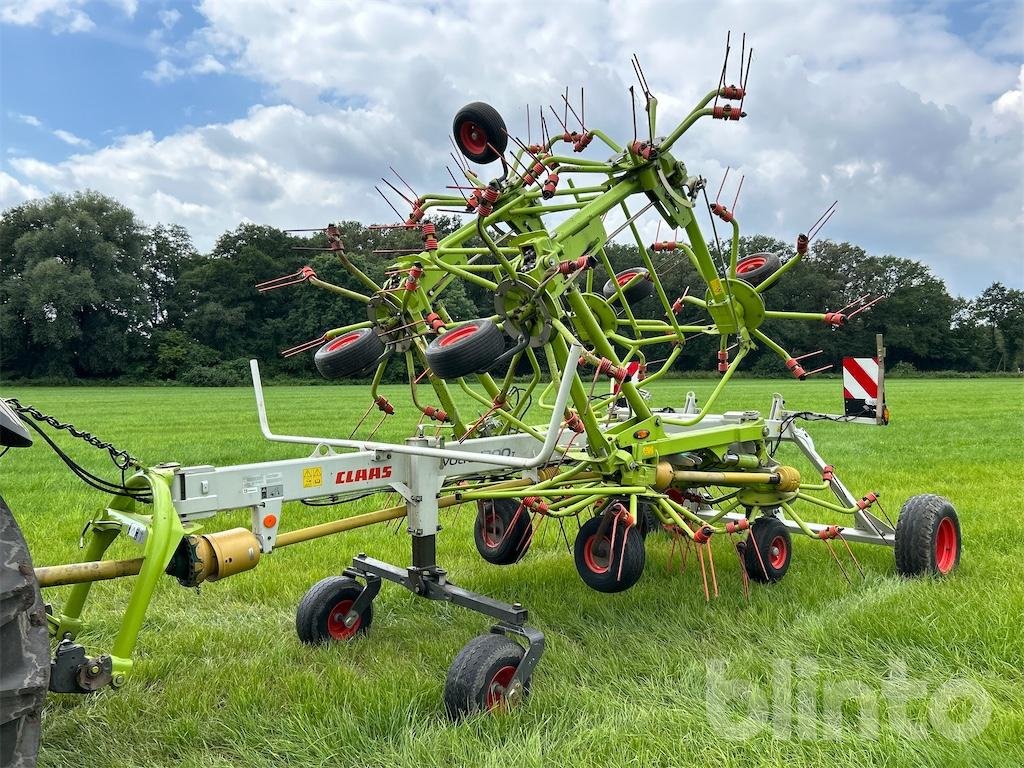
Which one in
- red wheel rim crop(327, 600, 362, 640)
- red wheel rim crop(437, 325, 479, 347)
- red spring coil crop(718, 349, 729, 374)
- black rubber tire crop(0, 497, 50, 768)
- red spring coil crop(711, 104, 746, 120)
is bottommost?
red wheel rim crop(327, 600, 362, 640)

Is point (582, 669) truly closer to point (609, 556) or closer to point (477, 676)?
point (609, 556)

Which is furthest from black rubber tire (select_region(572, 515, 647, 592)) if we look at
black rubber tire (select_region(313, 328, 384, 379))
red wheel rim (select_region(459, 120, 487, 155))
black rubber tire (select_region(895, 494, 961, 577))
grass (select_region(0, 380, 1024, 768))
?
red wheel rim (select_region(459, 120, 487, 155))

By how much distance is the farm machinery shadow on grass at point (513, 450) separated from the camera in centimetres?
376

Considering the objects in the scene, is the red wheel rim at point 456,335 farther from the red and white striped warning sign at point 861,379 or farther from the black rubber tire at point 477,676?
the red and white striped warning sign at point 861,379

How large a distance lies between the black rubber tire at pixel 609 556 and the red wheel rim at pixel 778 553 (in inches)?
67.4

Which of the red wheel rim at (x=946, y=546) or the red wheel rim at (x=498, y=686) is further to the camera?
the red wheel rim at (x=946, y=546)

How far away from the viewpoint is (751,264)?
663cm

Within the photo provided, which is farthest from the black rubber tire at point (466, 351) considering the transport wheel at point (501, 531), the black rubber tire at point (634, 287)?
the black rubber tire at point (634, 287)

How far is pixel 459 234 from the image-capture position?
5281 millimetres

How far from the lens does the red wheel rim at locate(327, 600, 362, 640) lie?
5094mm

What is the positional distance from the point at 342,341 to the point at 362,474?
115cm

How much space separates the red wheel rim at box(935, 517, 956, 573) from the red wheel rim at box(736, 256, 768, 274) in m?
2.60

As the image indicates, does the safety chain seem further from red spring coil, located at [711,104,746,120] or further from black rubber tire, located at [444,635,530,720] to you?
red spring coil, located at [711,104,746,120]

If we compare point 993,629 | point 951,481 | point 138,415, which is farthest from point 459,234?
point 138,415
